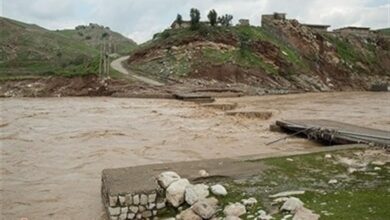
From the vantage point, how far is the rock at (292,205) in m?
6.44

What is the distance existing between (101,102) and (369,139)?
19124 mm

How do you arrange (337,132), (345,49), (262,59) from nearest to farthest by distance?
(337,132), (262,59), (345,49)

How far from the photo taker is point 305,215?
609 cm

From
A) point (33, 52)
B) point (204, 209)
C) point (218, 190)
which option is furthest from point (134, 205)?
point (33, 52)

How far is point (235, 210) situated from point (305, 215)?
3.25 feet

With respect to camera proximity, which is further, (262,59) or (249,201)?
(262,59)

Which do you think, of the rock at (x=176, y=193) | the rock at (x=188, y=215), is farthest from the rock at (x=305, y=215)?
the rock at (x=176, y=193)

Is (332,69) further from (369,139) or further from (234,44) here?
(369,139)

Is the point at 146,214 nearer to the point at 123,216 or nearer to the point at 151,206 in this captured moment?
the point at 151,206

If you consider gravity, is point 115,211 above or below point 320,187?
below

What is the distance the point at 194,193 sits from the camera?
23.3 feet

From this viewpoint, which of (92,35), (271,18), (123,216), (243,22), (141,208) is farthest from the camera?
(92,35)

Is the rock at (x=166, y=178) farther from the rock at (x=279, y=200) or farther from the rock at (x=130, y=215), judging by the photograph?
the rock at (x=279, y=200)

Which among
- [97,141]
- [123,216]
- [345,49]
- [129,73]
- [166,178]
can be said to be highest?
[345,49]
